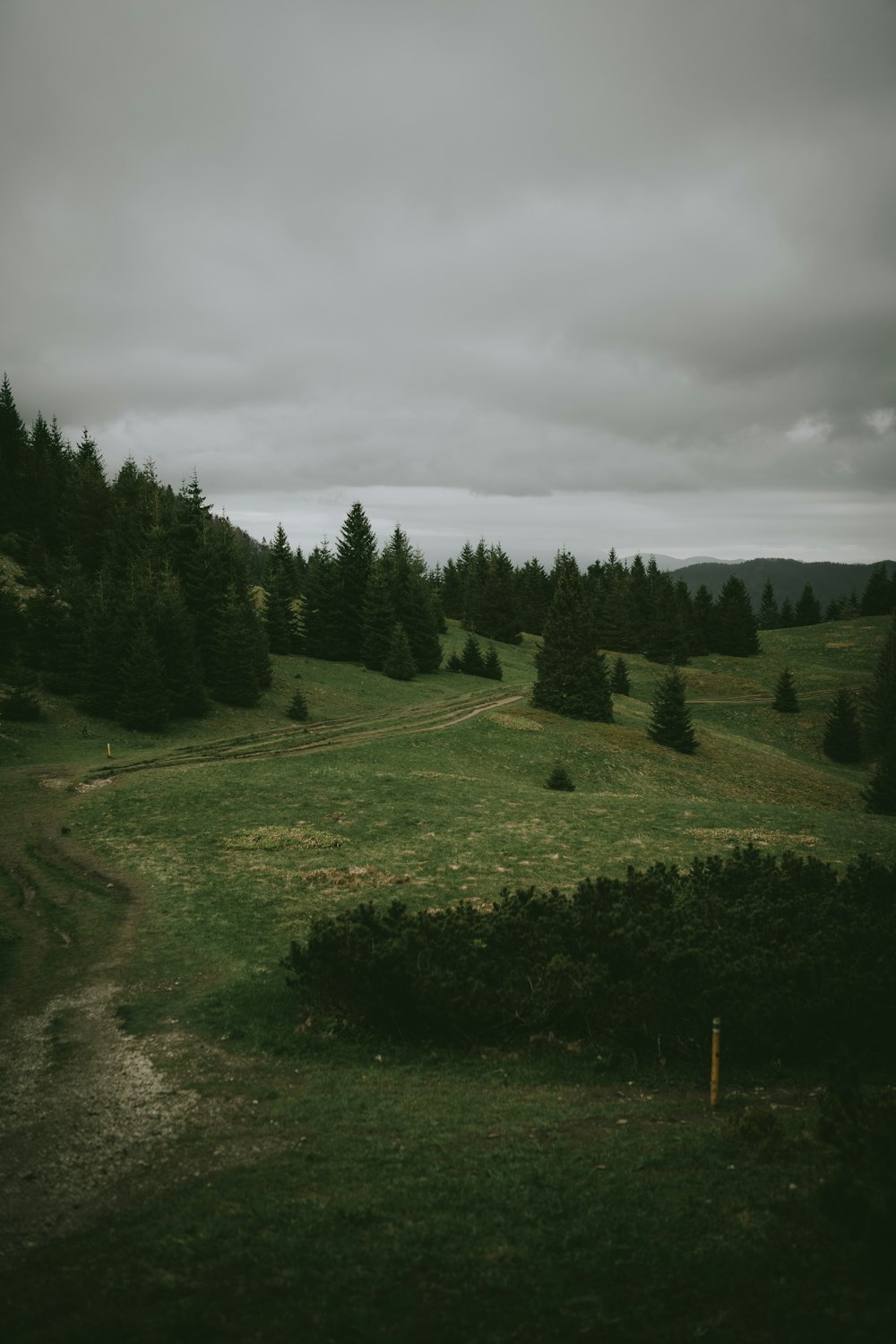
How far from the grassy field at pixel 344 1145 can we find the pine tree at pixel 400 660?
44.7m

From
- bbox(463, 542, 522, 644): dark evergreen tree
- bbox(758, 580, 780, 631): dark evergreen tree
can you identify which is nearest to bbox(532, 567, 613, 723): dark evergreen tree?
bbox(463, 542, 522, 644): dark evergreen tree

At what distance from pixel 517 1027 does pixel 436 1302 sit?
6.66 m

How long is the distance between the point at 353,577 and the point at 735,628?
213ft

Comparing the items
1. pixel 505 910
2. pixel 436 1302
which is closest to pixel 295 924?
pixel 505 910

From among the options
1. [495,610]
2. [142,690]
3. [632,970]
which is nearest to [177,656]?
[142,690]

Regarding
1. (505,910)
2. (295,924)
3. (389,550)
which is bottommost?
(295,924)

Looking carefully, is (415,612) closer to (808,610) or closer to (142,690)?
(142,690)

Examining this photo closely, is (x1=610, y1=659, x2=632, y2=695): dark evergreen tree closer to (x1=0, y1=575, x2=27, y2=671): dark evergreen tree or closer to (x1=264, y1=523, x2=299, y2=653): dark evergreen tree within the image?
(x1=264, y1=523, x2=299, y2=653): dark evergreen tree

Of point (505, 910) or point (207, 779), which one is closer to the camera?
point (505, 910)

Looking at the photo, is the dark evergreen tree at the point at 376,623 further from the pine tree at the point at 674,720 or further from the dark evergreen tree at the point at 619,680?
the pine tree at the point at 674,720

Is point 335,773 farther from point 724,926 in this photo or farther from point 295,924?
point 724,926

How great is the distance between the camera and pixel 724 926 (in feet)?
45.5

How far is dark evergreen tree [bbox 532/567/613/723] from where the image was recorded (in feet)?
188

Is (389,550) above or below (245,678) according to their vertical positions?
above
